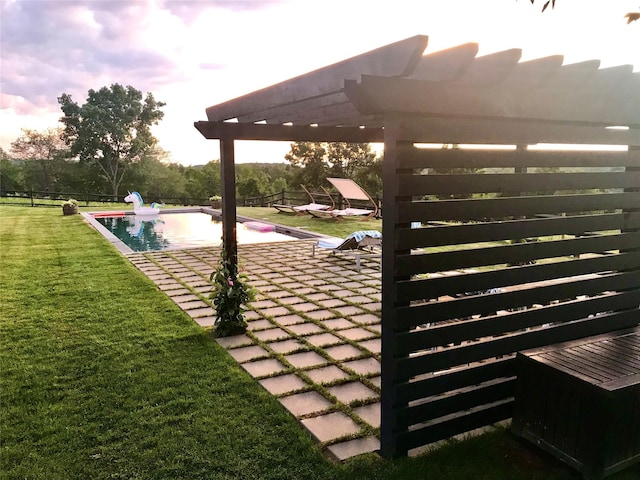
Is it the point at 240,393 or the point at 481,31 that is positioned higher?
the point at 481,31

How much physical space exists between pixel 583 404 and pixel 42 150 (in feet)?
138

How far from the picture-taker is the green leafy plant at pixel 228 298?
4.72 metres

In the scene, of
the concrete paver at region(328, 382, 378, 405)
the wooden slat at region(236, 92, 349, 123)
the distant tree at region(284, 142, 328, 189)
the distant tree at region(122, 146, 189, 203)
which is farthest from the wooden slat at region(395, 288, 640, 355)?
the distant tree at region(122, 146, 189, 203)

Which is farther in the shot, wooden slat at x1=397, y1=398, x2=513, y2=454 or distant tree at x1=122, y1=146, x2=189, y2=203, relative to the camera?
distant tree at x1=122, y1=146, x2=189, y2=203

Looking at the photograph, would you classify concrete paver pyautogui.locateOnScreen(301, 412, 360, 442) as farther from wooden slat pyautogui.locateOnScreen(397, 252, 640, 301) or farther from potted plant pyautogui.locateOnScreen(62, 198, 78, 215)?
potted plant pyautogui.locateOnScreen(62, 198, 78, 215)

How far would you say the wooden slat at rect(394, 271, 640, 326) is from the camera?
2.62m

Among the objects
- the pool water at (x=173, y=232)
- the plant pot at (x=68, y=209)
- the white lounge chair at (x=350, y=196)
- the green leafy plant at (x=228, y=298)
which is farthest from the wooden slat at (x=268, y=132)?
the plant pot at (x=68, y=209)

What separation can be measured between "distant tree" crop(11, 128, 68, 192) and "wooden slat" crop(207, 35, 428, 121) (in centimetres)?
3845

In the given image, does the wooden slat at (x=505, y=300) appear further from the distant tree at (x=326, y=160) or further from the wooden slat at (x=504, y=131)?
the distant tree at (x=326, y=160)

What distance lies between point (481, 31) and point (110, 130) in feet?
117

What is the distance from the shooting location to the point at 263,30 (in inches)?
205

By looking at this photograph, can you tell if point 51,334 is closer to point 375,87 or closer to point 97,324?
point 97,324

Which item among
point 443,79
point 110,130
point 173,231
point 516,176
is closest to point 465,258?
point 516,176

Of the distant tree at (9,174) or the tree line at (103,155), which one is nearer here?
the tree line at (103,155)
